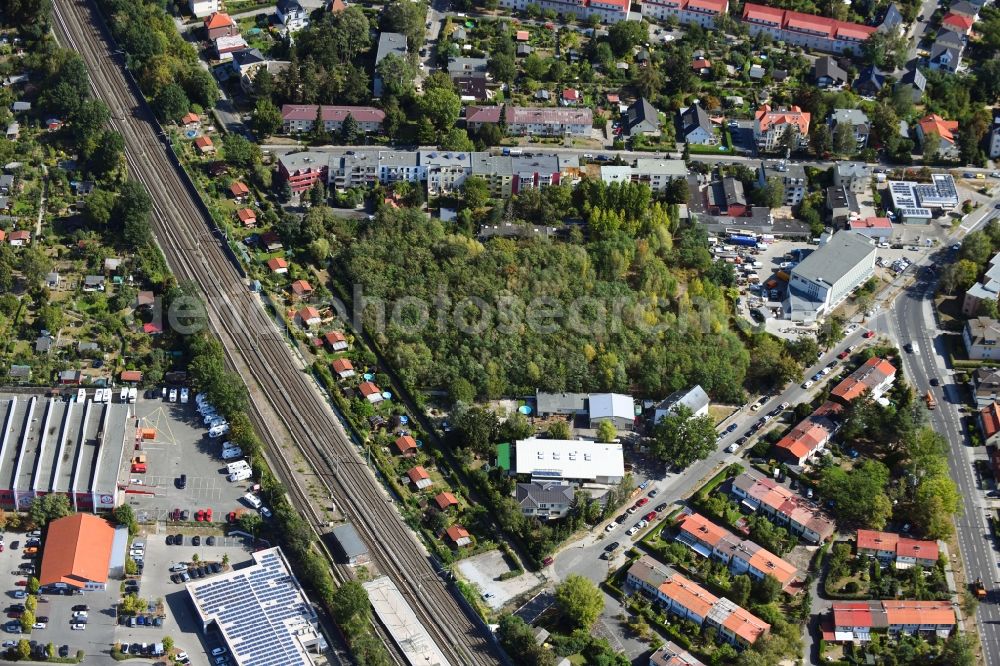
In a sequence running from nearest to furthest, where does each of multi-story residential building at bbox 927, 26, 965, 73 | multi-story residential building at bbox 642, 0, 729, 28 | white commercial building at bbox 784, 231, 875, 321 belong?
white commercial building at bbox 784, 231, 875, 321, multi-story residential building at bbox 927, 26, 965, 73, multi-story residential building at bbox 642, 0, 729, 28

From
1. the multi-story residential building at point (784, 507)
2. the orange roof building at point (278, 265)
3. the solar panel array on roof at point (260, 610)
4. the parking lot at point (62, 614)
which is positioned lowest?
the parking lot at point (62, 614)

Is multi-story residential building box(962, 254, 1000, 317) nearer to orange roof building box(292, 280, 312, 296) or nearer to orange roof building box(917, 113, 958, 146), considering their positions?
orange roof building box(917, 113, 958, 146)

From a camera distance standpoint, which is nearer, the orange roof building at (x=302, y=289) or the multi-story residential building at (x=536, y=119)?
the orange roof building at (x=302, y=289)

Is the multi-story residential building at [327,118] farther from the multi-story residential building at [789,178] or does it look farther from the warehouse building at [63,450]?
the warehouse building at [63,450]

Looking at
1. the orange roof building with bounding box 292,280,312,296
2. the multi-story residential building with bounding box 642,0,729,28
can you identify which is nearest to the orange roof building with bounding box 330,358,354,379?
the orange roof building with bounding box 292,280,312,296

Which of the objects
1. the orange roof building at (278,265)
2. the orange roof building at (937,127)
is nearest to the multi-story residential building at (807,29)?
the orange roof building at (937,127)

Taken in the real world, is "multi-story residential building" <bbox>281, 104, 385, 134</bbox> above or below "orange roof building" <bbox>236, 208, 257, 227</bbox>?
above
